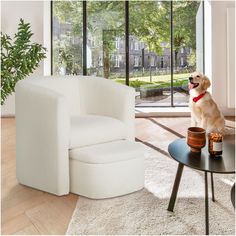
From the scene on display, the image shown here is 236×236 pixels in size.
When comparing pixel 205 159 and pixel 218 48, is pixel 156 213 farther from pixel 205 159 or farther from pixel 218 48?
pixel 218 48

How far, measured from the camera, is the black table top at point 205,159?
1.43 metres

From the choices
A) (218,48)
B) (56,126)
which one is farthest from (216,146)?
(218,48)

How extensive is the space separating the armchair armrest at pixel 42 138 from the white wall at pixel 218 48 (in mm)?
3603

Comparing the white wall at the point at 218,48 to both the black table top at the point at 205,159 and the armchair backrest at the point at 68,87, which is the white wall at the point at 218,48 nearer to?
the armchair backrest at the point at 68,87

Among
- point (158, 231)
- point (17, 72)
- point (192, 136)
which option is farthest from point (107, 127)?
point (17, 72)

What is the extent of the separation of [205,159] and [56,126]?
2.97 ft

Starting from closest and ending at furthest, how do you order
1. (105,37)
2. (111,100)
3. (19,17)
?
(111,100)
(19,17)
(105,37)

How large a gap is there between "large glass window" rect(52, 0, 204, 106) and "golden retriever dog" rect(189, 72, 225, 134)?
2.19 metres

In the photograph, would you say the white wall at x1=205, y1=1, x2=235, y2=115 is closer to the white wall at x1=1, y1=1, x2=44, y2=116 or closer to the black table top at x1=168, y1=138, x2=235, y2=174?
the white wall at x1=1, y1=1, x2=44, y2=116

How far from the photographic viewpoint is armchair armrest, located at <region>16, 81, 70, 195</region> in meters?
1.90

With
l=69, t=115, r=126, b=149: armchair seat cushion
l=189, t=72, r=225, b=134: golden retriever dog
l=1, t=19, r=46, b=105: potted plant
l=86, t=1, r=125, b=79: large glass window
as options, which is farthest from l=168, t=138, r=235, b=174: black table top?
l=86, t=1, r=125, b=79: large glass window

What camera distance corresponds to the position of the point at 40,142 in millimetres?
2006

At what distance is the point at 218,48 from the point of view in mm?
4902

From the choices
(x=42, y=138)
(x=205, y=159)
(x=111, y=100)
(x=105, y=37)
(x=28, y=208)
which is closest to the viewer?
(x=205, y=159)
